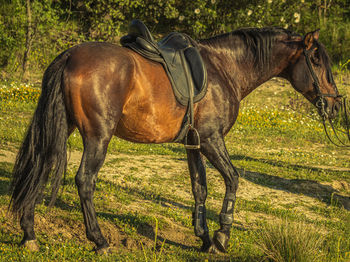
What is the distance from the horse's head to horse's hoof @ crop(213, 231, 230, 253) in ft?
5.97

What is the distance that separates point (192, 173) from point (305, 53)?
183 cm

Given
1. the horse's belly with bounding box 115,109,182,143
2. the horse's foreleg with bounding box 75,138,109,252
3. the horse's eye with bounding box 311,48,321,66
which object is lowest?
the horse's foreleg with bounding box 75,138,109,252

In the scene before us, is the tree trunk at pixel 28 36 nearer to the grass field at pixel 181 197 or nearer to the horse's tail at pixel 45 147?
the grass field at pixel 181 197

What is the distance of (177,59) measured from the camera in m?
4.89

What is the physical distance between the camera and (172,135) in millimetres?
4953

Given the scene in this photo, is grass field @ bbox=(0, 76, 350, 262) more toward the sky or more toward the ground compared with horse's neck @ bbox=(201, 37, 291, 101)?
more toward the ground

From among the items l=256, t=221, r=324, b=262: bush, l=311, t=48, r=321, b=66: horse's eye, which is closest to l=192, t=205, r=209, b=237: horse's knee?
l=256, t=221, r=324, b=262: bush

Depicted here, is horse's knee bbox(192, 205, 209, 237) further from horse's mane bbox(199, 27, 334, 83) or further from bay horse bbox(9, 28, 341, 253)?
horse's mane bbox(199, 27, 334, 83)

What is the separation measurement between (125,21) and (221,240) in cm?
1476

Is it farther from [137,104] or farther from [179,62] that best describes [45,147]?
[179,62]

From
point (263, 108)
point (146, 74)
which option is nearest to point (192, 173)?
point (146, 74)

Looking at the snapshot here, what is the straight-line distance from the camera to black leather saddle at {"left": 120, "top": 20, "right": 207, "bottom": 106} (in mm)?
4766

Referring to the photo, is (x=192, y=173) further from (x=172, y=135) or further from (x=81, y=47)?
(x=81, y=47)

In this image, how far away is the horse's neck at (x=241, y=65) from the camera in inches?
207
